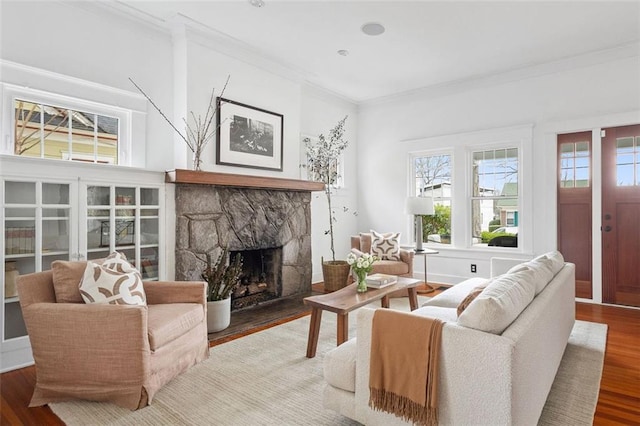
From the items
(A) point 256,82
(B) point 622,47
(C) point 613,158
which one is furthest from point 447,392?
(B) point 622,47

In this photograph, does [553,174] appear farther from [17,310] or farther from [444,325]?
[17,310]

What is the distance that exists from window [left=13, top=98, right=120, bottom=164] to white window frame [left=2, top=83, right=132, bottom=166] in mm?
25

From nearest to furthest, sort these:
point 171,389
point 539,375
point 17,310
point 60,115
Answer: point 539,375 → point 171,389 → point 17,310 → point 60,115

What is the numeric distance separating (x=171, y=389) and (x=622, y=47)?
5.67 m

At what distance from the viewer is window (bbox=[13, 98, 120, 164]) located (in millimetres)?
2892

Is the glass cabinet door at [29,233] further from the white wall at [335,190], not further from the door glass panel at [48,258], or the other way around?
the white wall at [335,190]

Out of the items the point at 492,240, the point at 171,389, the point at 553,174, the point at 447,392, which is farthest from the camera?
the point at 492,240

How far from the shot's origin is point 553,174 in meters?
4.58

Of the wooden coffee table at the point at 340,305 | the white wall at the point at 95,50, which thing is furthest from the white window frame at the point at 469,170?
the white wall at the point at 95,50

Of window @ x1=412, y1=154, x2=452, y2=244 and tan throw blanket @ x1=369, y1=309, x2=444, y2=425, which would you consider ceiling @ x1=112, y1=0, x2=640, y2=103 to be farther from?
tan throw blanket @ x1=369, y1=309, x2=444, y2=425

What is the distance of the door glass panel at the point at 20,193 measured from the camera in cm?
266

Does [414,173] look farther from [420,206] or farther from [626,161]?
[626,161]

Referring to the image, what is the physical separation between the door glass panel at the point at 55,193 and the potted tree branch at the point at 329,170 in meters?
3.12

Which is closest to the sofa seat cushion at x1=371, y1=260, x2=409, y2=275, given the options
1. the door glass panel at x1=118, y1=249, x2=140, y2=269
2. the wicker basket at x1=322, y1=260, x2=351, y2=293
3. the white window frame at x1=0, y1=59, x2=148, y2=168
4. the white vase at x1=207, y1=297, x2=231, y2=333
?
the wicker basket at x1=322, y1=260, x2=351, y2=293
